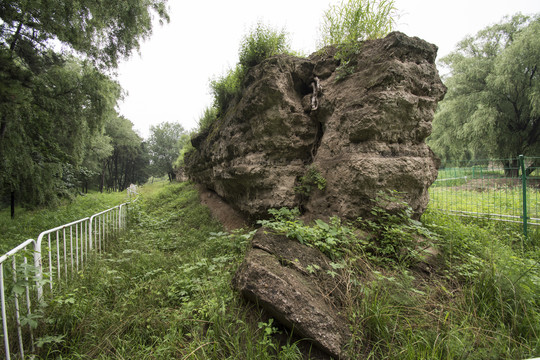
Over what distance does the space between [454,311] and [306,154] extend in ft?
12.0

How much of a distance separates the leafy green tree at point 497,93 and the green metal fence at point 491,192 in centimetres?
1089

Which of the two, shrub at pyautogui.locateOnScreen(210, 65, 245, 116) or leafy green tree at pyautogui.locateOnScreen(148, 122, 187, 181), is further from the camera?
leafy green tree at pyautogui.locateOnScreen(148, 122, 187, 181)

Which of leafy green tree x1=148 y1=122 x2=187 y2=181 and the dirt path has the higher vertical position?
leafy green tree x1=148 y1=122 x2=187 y2=181

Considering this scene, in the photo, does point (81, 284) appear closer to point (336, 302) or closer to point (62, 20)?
point (336, 302)

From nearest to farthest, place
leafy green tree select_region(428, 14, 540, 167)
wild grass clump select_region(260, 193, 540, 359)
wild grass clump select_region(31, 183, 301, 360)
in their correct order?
wild grass clump select_region(260, 193, 540, 359), wild grass clump select_region(31, 183, 301, 360), leafy green tree select_region(428, 14, 540, 167)

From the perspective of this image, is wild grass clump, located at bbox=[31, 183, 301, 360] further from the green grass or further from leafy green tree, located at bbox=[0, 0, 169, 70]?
leafy green tree, located at bbox=[0, 0, 169, 70]

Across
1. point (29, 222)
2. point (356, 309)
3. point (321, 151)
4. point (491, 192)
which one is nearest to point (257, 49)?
point (321, 151)

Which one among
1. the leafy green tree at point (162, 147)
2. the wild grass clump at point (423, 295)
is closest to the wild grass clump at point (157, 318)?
the wild grass clump at point (423, 295)

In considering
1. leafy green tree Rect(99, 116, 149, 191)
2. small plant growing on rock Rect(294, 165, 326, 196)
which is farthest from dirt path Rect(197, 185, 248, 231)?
leafy green tree Rect(99, 116, 149, 191)

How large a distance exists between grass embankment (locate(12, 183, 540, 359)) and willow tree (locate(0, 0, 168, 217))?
16.3 ft

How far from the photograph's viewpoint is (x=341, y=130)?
410 cm

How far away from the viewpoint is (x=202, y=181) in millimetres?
9664

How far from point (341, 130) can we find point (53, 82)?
8.77m

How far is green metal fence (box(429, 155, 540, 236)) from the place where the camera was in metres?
5.11
